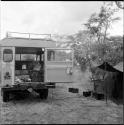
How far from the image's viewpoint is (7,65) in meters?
7.47

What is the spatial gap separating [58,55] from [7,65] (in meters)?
1.97

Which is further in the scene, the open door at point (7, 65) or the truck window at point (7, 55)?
the truck window at point (7, 55)

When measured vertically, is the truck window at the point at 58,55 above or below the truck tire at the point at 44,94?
above

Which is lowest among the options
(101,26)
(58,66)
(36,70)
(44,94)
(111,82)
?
(44,94)

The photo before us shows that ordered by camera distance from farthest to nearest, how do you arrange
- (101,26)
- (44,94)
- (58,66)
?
(101,26), (44,94), (58,66)

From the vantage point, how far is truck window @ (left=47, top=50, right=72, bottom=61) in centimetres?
792

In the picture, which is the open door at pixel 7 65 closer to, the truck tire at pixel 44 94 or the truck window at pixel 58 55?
the truck window at pixel 58 55

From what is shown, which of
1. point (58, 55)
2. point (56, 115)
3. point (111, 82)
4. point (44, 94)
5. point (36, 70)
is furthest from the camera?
point (111, 82)

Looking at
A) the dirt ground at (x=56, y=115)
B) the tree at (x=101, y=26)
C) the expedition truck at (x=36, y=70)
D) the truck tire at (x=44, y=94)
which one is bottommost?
the dirt ground at (x=56, y=115)

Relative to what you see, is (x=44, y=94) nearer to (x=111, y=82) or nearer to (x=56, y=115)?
(x=56, y=115)

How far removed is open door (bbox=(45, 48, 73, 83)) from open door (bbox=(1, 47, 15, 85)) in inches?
50.3

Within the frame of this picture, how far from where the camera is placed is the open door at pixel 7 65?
7336mm

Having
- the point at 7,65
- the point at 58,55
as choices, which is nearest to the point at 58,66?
the point at 58,55

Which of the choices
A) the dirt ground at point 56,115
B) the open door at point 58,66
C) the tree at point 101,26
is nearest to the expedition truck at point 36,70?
the open door at point 58,66
